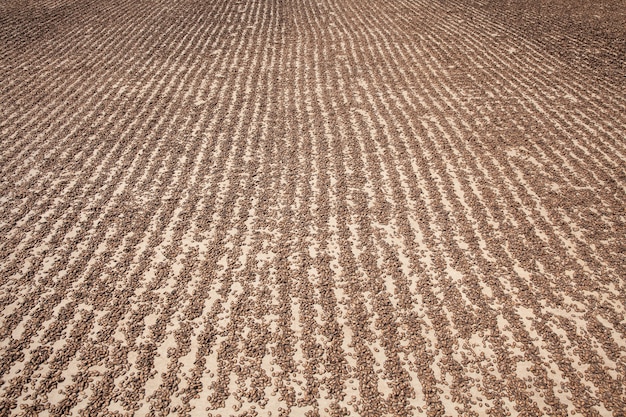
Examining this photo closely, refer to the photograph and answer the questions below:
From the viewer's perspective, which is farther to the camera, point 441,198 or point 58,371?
point 441,198

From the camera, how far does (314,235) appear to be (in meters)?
7.37

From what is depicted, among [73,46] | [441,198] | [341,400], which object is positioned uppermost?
[73,46]

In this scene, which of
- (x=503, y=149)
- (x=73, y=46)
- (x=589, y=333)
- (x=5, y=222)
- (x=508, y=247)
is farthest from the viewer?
(x=73, y=46)

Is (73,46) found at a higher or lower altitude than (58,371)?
higher

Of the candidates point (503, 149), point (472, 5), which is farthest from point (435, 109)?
point (472, 5)

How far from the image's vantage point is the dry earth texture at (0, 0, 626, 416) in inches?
204

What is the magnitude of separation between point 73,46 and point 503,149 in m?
15.2

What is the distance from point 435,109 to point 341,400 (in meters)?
8.53

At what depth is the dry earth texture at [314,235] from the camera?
5.19 metres

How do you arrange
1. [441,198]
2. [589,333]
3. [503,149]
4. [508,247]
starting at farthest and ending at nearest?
[503,149]
[441,198]
[508,247]
[589,333]

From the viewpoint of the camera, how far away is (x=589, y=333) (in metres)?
5.69

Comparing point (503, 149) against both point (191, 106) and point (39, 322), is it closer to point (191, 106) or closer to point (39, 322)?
point (191, 106)

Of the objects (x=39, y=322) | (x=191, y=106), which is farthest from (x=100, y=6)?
(x=39, y=322)

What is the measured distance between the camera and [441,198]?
8133 millimetres
